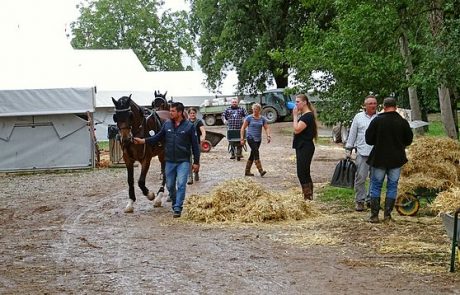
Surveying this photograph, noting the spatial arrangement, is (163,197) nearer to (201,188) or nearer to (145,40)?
(201,188)

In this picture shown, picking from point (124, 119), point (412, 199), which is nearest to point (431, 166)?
point (412, 199)

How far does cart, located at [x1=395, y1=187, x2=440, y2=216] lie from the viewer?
36.1ft

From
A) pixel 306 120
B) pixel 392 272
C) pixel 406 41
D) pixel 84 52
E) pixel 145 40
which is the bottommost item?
pixel 392 272

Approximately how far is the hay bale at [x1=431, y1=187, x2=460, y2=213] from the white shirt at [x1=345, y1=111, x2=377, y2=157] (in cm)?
169

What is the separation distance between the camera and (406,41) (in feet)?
62.0

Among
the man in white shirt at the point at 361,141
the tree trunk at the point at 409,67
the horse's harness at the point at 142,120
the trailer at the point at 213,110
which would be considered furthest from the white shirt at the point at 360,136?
the trailer at the point at 213,110

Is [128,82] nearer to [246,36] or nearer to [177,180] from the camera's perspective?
[246,36]

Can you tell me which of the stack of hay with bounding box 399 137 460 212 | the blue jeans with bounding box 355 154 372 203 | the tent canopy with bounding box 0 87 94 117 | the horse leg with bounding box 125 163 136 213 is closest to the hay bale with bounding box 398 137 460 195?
the stack of hay with bounding box 399 137 460 212

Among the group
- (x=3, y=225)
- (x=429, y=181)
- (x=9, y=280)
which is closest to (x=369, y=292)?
(x=9, y=280)

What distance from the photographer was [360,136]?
11.5 metres

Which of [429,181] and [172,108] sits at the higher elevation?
[172,108]

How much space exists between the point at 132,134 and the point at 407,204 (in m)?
4.84

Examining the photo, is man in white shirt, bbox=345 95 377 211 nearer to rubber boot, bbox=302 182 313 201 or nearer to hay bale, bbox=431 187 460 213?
rubber boot, bbox=302 182 313 201

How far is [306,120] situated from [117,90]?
25343 millimetres
